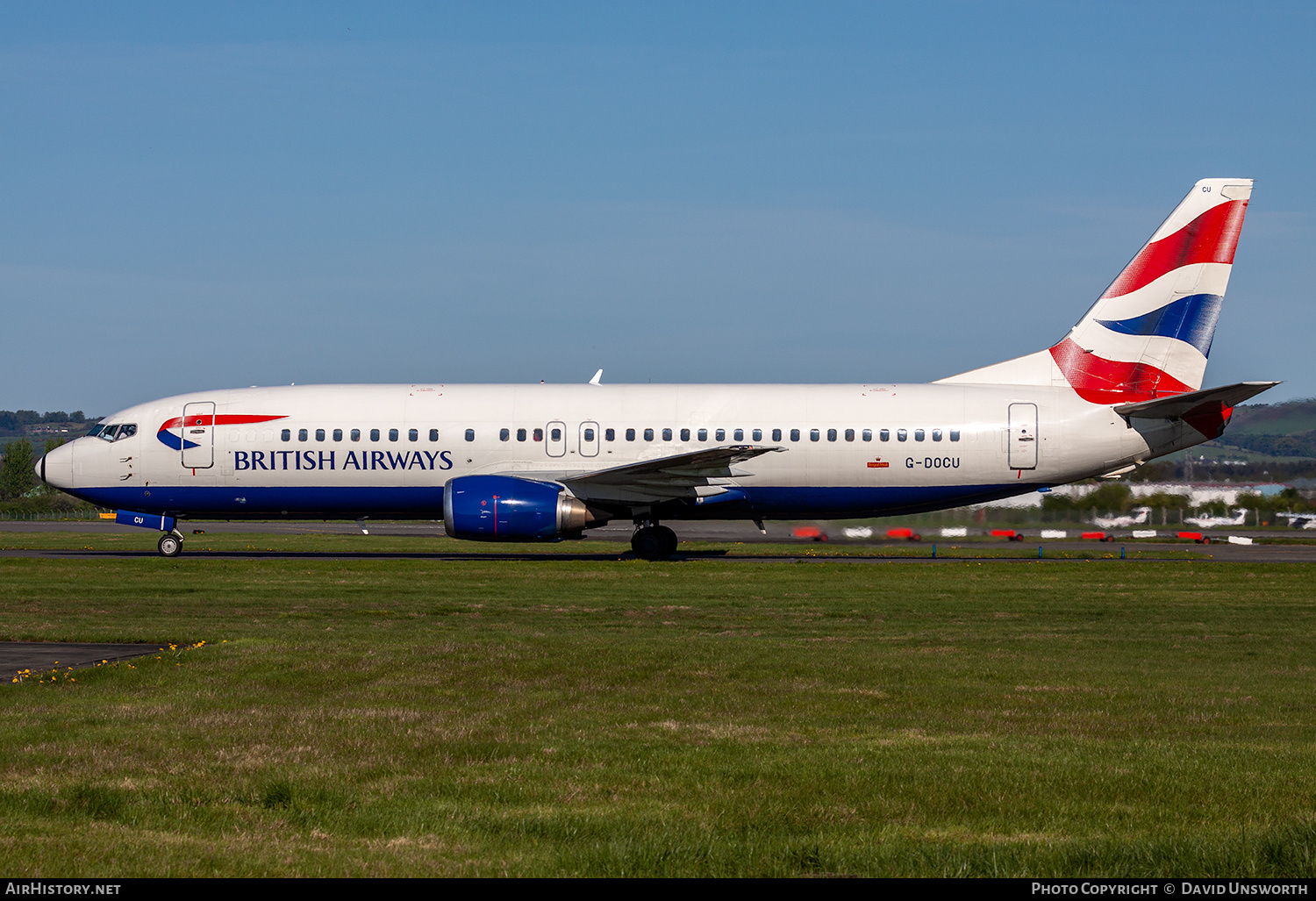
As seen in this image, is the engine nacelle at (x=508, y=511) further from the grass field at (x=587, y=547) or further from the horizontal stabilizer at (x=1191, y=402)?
the horizontal stabilizer at (x=1191, y=402)

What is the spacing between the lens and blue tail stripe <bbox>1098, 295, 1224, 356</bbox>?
32.0 meters

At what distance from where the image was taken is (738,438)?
32250 mm

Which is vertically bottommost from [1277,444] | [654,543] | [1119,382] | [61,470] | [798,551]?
[798,551]

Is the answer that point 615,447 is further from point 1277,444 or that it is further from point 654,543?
point 1277,444

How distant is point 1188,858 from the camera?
6418 mm

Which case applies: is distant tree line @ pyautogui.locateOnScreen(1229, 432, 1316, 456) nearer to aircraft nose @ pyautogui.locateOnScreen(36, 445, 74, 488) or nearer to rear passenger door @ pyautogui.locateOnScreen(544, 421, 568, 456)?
rear passenger door @ pyautogui.locateOnScreen(544, 421, 568, 456)

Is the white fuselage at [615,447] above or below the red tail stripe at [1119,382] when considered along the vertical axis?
below

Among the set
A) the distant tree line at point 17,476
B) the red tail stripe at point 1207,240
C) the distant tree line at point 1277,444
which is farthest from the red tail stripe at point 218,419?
the distant tree line at point 17,476

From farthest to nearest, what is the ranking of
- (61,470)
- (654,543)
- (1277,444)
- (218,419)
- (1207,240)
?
(1277,444) → (61,470) → (218,419) → (654,543) → (1207,240)

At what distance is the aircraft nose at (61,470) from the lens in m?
33.1

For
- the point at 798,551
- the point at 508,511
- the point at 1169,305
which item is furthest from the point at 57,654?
the point at 1169,305

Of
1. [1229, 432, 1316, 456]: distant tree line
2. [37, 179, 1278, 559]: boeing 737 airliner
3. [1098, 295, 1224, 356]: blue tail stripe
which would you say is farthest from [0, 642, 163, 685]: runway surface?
[1229, 432, 1316, 456]: distant tree line

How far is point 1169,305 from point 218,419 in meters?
25.3

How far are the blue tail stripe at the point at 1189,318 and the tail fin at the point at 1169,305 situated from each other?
0.9 inches
